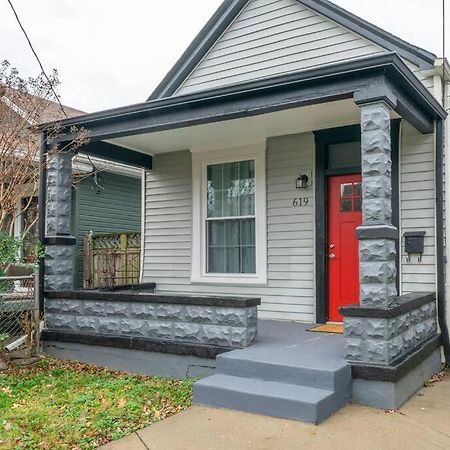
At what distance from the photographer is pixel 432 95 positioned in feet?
17.6

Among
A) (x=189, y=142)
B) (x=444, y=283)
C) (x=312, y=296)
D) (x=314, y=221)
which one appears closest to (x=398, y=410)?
(x=444, y=283)

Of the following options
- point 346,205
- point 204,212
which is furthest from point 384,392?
point 204,212

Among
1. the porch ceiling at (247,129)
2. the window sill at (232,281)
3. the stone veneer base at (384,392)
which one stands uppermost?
the porch ceiling at (247,129)

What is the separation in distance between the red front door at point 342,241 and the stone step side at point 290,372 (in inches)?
82.4

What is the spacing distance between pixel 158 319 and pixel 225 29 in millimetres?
4388

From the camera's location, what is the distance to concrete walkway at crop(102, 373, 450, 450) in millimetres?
3234

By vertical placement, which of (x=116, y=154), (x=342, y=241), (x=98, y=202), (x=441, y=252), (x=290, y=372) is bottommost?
(x=290, y=372)

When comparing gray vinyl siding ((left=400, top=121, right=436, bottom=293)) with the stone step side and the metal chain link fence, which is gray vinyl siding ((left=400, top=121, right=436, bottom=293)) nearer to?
the stone step side

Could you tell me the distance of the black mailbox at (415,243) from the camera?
5.50m

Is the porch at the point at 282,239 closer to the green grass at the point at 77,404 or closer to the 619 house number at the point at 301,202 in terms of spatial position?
the 619 house number at the point at 301,202

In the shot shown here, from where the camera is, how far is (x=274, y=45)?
268 inches

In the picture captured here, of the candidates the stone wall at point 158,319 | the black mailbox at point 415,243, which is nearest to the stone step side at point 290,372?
the stone wall at point 158,319

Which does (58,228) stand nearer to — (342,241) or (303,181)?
(303,181)

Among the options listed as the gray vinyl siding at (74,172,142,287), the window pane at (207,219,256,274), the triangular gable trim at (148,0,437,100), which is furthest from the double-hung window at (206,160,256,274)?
the gray vinyl siding at (74,172,142,287)
